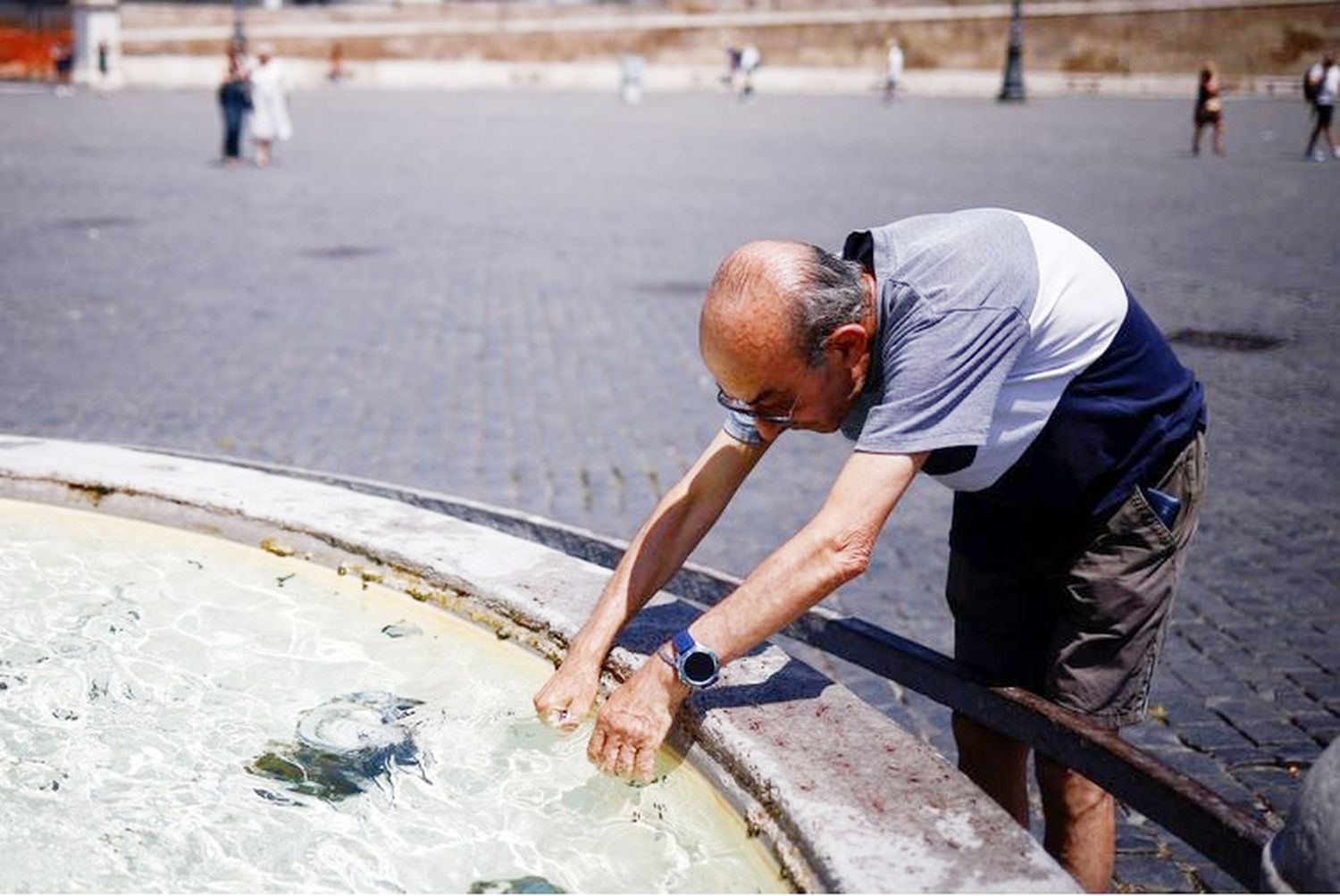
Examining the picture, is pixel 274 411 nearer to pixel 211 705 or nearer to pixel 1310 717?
pixel 211 705

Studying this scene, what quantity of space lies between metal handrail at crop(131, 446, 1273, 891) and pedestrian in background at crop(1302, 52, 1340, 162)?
20804 mm

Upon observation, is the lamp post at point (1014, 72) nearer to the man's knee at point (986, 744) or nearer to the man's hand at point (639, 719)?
the man's knee at point (986, 744)

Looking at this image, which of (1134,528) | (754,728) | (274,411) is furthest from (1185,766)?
(274,411)

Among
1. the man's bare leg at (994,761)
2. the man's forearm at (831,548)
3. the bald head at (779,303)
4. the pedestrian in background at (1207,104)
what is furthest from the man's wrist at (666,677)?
the pedestrian in background at (1207,104)

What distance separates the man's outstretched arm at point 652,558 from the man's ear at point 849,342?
1.39 feet

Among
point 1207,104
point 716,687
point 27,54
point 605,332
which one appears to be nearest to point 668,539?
point 716,687

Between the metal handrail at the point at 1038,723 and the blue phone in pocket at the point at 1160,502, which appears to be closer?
the metal handrail at the point at 1038,723

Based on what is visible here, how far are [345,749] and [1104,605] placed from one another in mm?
1432

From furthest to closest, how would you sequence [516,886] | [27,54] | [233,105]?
[27,54]
[233,105]
[516,886]

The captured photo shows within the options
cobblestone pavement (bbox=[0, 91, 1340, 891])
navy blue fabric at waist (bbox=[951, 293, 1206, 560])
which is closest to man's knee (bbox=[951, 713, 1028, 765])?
navy blue fabric at waist (bbox=[951, 293, 1206, 560])

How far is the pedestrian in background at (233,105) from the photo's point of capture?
18984 mm

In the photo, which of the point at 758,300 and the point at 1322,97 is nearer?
the point at 758,300

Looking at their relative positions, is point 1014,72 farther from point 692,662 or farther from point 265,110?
point 692,662

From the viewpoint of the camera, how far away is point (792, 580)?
2354mm
